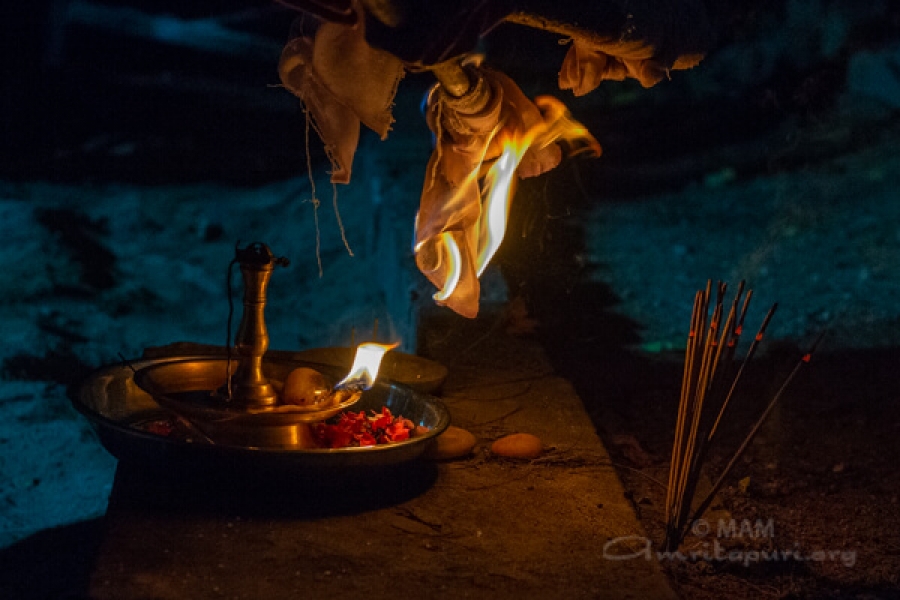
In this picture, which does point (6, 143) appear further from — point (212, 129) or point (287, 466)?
point (287, 466)

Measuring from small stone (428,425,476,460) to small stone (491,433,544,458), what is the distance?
118 millimetres

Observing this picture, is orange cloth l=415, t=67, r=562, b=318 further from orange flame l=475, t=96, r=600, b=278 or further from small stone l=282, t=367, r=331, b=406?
small stone l=282, t=367, r=331, b=406

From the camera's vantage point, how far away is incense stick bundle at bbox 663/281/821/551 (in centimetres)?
286

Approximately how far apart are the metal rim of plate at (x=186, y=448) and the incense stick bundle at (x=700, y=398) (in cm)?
85

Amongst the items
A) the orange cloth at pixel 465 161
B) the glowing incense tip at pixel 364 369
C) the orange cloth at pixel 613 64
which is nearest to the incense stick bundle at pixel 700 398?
the orange cloth at pixel 613 64

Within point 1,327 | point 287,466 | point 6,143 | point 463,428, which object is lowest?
point 1,327

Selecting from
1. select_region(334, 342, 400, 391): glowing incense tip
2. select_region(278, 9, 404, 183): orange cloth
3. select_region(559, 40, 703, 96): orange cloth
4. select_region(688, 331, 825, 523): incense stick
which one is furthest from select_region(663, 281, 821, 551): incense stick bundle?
select_region(278, 9, 404, 183): orange cloth

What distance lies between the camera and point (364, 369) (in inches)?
129

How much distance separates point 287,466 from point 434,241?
1.05 metres

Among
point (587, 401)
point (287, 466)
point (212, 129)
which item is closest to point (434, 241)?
point (287, 466)

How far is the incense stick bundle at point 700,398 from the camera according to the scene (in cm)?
286

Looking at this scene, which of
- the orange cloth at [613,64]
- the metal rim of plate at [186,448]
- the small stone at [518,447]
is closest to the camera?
the orange cloth at [613,64]

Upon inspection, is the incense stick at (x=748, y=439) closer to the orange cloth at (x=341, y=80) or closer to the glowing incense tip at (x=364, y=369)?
the glowing incense tip at (x=364, y=369)

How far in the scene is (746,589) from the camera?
3.03 meters
